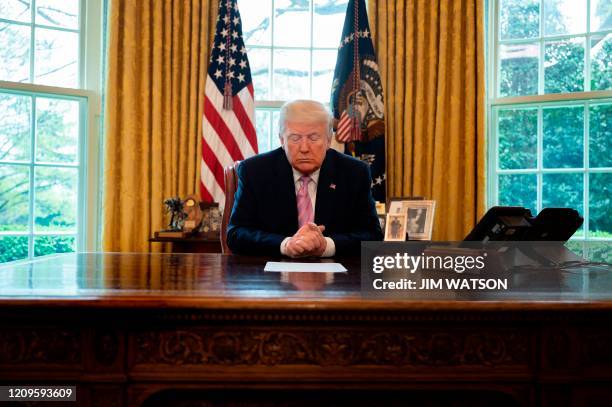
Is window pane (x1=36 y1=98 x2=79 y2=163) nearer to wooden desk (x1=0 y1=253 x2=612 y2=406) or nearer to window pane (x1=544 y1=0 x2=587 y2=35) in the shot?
wooden desk (x1=0 y1=253 x2=612 y2=406)

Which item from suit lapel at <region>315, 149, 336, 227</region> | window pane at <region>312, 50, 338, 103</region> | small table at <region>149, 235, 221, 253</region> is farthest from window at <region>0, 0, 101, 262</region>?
suit lapel at <region>315, 149, 336, 227</region>

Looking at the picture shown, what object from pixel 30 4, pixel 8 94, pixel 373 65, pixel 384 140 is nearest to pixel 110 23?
pixel 30 4

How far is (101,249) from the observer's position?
347cm

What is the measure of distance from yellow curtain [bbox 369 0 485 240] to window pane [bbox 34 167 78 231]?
2.28 m

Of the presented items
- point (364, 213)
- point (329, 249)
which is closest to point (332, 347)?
point (329, 249)

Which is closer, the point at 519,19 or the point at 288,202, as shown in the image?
the point at 288,202

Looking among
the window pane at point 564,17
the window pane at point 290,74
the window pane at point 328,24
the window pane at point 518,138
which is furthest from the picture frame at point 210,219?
the window pane at point 564,17

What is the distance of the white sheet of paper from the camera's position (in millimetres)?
1341

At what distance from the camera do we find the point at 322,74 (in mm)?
3801

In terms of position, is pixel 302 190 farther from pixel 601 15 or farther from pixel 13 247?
pixel 601 15

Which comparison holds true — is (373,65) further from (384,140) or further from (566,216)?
(566,216)

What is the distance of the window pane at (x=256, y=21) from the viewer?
375 cm

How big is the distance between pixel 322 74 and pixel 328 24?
386 millimetres

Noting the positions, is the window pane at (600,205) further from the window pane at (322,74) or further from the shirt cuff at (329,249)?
the shirt cuff at (329,249)
